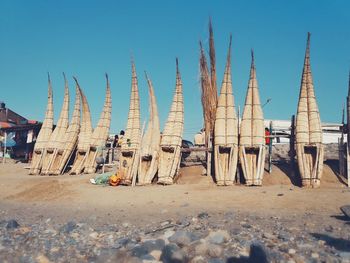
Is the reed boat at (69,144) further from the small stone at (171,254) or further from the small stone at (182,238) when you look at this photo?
the small stone at (171,254)

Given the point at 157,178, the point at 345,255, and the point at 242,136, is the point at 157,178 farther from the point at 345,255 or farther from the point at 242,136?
the point at 345,255

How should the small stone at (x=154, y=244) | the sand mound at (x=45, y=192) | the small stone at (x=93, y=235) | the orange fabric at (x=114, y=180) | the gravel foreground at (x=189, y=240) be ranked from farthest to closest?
the orange fabric at (x=114, y=180) < the sand mound at (x=45, y=192) < the small stone at (x=93, y=235) < the small stone at (x=154, y=244) < the gravel foreground at (x=189, y=240)

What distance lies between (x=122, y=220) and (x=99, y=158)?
34.1 feet

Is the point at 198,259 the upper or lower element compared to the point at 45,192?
upper

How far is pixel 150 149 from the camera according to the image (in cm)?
1498

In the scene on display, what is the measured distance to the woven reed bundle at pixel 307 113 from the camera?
1335cm

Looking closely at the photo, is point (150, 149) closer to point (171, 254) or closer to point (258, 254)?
point (171, 254)

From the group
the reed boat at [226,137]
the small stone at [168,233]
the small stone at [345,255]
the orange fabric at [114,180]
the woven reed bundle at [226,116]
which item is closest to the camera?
the small stone at [345,255]

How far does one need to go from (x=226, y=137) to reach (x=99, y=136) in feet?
28.1

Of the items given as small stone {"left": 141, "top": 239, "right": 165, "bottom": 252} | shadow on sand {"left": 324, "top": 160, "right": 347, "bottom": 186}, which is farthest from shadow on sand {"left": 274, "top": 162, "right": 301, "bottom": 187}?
small stone {"left": 141, "top": 239, "right": 165, "bottom": 252}

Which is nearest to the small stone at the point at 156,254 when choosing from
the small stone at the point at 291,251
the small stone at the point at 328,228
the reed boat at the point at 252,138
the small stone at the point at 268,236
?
the small stone at the point at 268,236

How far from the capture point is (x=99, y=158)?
58.7 feet

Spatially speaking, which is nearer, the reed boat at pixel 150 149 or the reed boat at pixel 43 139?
the reed boat at pixel 150 149

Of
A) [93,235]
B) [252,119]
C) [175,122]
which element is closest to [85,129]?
[175,122]
